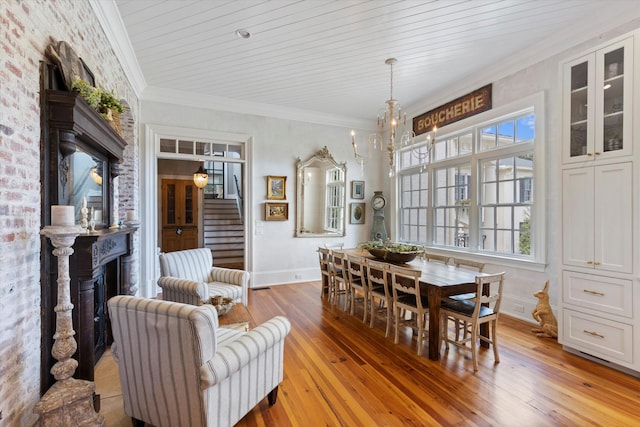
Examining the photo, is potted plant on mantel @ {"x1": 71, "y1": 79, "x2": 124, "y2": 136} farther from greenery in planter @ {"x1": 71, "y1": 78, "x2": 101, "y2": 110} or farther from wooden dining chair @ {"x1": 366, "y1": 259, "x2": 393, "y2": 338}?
wooden dining chair @ {"x1": 366, "y1": 259, "x2": 393, "y2": 338}

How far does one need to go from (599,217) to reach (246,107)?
5.28m

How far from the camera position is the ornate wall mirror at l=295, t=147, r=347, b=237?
19.9 feet

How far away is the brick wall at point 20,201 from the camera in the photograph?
4.93 ft

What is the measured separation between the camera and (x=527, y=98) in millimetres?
3891

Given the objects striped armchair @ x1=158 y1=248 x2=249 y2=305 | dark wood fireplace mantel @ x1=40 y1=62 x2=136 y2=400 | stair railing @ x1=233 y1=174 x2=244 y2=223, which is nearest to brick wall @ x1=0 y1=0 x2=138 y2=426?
dark wood fireplace mantel @ x1=40 y1=62 x2=136 y2=400

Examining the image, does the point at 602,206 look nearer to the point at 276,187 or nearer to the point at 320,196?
the point at 320,196

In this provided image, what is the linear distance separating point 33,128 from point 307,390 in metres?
2.59

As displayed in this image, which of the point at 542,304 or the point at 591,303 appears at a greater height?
the point at 591,303

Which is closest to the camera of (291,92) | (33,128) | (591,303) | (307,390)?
(33,128)

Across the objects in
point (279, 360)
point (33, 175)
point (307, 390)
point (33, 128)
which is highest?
point (33, 128)

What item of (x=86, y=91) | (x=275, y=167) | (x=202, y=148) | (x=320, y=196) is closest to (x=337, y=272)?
(x=320, y=196)

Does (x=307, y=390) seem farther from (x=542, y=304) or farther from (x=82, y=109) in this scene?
(x=542, y=304)

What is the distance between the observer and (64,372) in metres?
1.71

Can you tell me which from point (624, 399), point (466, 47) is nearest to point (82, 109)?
point (466, 47)
